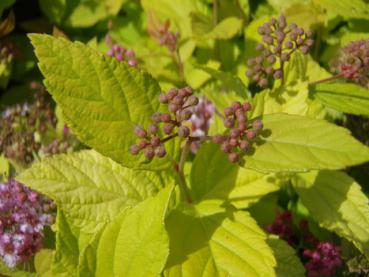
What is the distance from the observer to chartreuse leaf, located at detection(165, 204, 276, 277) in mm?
1194

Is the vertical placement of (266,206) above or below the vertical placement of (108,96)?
below

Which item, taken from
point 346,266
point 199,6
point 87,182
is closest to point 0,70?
point 199,6

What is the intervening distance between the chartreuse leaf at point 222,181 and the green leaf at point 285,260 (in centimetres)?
12

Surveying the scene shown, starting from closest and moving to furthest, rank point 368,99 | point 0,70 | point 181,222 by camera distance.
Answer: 1. point 181,222
2. point 368,99
3. point 0,70

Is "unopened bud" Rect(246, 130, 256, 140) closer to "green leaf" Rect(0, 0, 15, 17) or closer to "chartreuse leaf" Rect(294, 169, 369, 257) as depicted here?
"chartreuse leaf" Rect(294, 169, 369, 257)

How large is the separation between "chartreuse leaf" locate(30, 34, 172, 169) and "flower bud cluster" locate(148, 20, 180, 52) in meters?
0.90

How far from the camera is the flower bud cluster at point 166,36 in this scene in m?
2.10

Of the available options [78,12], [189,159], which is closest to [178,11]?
[78,12]

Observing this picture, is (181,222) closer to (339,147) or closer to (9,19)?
(339,147)

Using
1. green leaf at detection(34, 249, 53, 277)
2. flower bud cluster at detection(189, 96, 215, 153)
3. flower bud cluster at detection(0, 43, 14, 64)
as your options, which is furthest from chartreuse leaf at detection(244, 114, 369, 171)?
flower bud cluster at detection(0, 43, 14, 64)

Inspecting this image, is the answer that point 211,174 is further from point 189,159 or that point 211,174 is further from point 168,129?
point 189,159

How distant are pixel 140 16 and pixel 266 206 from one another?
3.48 feet

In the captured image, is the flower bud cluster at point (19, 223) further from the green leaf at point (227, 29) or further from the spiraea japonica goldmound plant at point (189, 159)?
the green leaf at point (227, 29)

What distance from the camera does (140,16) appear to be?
2.55m
